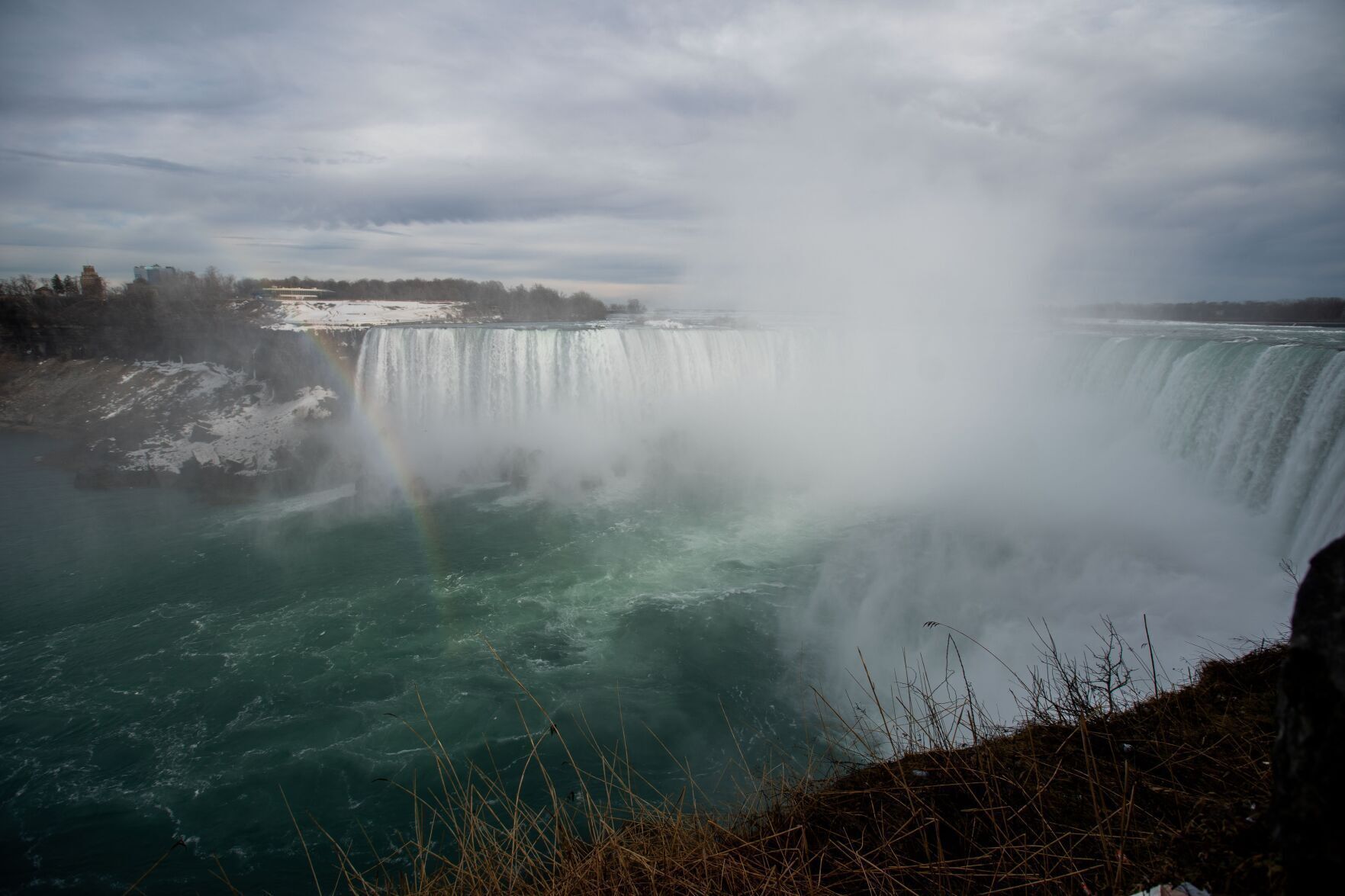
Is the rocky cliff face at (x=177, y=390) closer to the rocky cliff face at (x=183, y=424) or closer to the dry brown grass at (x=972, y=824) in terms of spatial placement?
the rocky cliff face at (x=183, y=424)

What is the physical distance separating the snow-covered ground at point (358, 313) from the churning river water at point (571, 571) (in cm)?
706

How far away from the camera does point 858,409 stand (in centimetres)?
2719

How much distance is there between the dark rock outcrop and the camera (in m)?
0.94

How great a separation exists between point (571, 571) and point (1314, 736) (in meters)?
14.0

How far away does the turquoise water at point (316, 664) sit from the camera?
7508 mm

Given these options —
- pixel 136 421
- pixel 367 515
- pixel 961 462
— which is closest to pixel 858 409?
pixel 961 462

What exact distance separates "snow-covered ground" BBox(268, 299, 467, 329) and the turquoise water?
46.4ft

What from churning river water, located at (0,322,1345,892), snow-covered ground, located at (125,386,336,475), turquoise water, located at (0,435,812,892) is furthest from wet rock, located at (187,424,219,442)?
turquoise water, located at (0,435,812,892)

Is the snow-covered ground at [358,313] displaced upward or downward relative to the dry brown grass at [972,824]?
upward

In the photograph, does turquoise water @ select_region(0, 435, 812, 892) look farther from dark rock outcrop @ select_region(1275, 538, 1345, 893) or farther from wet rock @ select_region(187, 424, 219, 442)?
dark rock outcrop @ select_region(1275, 538, 1345, 893)

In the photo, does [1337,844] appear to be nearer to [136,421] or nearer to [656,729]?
[656,729]

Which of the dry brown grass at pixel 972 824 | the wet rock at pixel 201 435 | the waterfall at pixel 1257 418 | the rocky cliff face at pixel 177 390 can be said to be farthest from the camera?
the wet rock at pixel 201 435

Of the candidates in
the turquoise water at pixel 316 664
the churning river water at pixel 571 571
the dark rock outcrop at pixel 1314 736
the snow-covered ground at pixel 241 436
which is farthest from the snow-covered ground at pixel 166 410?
the dark rock outcrop at pixel 1314 736

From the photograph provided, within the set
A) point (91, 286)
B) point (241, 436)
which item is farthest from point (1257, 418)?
point (91, 286)
